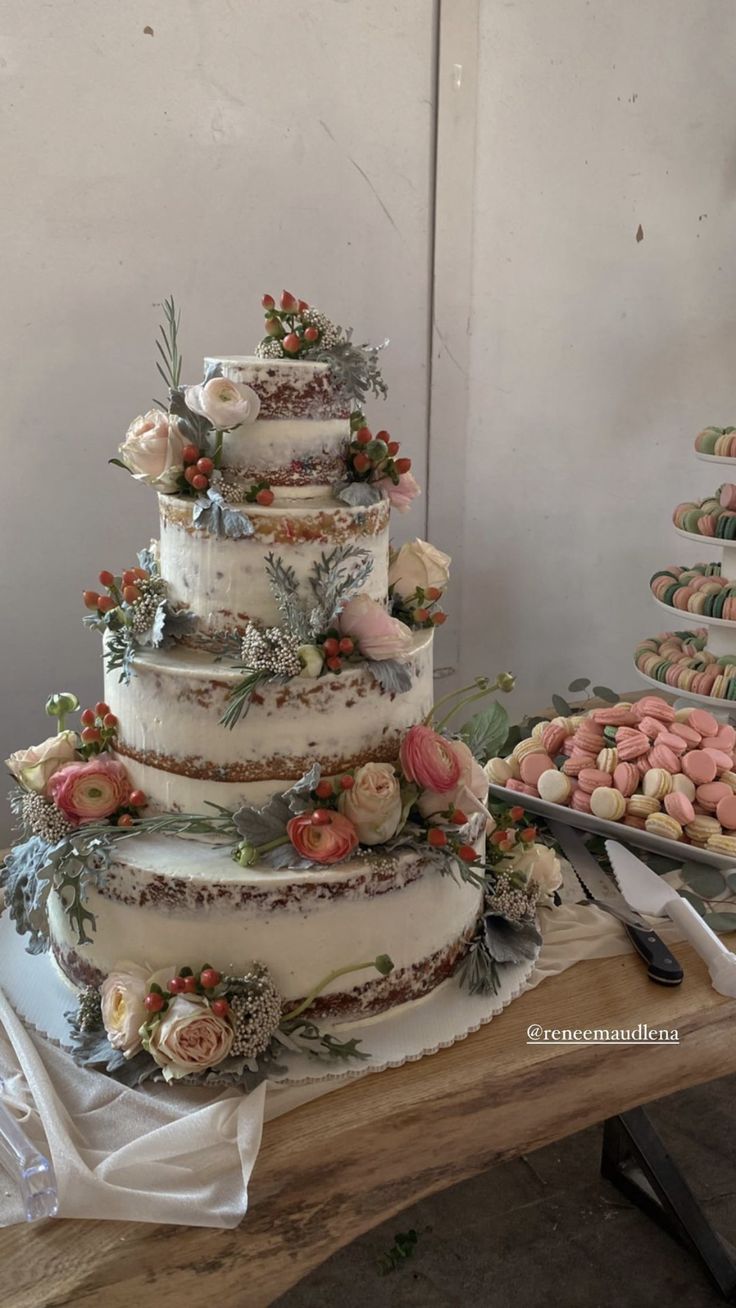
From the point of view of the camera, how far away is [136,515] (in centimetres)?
207

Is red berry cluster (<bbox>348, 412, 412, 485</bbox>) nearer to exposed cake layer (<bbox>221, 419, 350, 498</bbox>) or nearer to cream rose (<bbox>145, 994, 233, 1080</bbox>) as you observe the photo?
exposed cake layer (<bbox>221, 419, 350, 498</bbox>)

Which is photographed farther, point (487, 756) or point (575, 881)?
point (487, 756)

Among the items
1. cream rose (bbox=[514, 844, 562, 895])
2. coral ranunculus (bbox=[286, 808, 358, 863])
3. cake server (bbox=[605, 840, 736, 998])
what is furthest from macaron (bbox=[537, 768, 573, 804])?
coral ranunculus (bbox=[286, 808, 358, 863])

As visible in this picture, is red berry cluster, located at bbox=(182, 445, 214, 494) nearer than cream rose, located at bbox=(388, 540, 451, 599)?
Yes

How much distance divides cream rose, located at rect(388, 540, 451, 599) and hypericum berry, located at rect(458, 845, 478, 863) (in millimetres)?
326

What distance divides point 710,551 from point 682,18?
1.28 m

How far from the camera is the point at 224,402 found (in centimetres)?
104

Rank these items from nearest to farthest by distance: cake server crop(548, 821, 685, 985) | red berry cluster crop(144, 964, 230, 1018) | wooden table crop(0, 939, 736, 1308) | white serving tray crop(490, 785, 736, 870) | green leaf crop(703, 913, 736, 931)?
wooden table crop(0, 939, 736, 1308) < red berry cluster crop(144, 964, 230, 1018) < cake server crop(548, 821, 685, 985) < green leaf crop(703, 913, 736, 931) < white serving tray crop(490, 785, 736, 870)

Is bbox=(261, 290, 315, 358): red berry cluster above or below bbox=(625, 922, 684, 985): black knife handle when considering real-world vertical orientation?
above

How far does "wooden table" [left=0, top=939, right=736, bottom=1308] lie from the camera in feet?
2.94

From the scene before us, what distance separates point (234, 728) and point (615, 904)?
0.59 meters

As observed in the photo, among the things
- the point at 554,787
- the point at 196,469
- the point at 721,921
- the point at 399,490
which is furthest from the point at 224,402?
the point at 721,921

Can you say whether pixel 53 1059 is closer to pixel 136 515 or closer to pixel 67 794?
pixel 67 794

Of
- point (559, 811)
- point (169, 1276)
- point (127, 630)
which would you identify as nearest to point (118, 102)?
point (127, 630)
